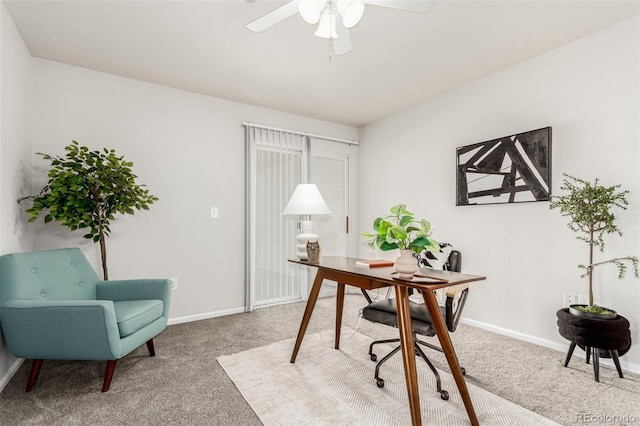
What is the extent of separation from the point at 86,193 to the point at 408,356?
2537 millimetres

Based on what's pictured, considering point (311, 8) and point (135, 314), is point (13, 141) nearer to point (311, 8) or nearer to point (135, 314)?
point (135, 314)

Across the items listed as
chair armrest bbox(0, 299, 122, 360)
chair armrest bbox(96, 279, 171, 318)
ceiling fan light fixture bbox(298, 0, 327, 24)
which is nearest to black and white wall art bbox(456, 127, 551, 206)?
ceiling fan light fixture bbox(298, 0, 327, 24)

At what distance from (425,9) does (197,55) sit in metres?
1.92

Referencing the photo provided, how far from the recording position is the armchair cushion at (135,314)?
2.02 meters

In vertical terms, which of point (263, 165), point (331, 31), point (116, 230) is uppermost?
point (331, 31)

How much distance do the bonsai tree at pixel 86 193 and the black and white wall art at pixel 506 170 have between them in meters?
3.00

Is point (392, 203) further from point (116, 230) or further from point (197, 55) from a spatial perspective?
point (116, 230)

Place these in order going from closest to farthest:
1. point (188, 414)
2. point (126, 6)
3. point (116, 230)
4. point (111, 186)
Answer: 1. point (188, 414)
2. point (126, 6)
3. point (111, 186)
4. point (116, 230)

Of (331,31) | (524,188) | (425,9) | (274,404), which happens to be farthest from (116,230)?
(524,188)

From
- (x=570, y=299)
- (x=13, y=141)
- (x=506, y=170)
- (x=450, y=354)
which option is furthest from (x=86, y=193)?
(x=570, y=299)

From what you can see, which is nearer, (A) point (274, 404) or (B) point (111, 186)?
(A) point (274, 404)

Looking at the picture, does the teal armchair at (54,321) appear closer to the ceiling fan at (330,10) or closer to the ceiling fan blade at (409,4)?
the ceiling fan at (330,10)

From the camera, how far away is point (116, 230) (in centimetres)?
305

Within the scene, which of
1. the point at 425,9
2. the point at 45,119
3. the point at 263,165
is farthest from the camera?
the point at 263,165
